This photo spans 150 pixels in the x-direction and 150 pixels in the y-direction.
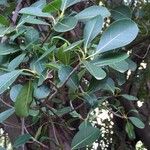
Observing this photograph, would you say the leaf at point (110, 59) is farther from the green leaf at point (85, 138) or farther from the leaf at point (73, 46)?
the green leaf at point (85, 138)

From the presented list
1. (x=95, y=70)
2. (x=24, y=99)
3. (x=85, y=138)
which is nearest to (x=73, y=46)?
(x=95, y=70)

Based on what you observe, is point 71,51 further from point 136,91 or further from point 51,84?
point 136,91

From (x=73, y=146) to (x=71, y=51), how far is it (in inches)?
10.2

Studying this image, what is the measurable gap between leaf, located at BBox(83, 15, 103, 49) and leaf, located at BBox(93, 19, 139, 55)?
2 centimetres

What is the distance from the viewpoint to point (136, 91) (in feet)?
6.22

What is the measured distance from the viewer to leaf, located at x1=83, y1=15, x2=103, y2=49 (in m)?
0.63

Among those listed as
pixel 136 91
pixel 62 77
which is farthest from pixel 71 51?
pixel 136 91

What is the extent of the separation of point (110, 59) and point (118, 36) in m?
0.04

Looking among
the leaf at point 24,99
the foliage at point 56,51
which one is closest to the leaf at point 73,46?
the foliage at point 56,51

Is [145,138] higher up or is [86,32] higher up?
[86,32]

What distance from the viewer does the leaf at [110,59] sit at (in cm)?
60

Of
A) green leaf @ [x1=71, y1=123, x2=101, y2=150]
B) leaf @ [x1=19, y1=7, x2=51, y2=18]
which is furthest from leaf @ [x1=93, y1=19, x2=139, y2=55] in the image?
green leaf @ [x1=71, y1=123, x2=101, y2=150]

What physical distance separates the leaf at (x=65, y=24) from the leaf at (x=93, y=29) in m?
0.03

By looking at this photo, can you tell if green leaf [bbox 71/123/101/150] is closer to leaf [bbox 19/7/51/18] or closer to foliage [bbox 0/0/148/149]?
foliage [bbox 0/0/148/149]
